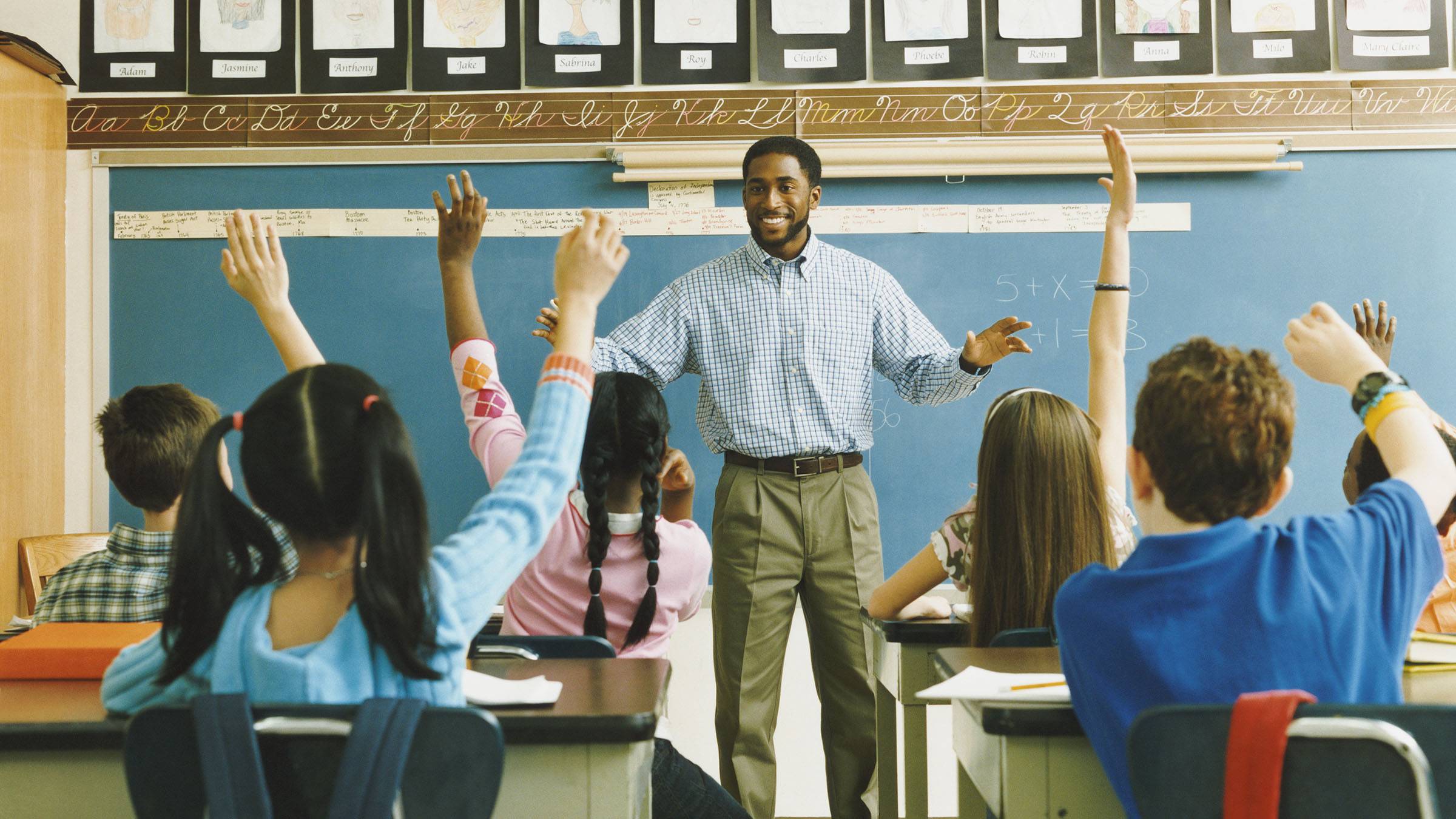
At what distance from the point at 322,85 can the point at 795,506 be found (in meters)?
2.08

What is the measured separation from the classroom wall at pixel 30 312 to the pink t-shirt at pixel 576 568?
2242 millimetres

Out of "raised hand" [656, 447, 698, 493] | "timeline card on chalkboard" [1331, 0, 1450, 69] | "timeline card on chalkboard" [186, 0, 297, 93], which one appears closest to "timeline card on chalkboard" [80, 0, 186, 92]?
"timeline card on chalkboard" [186, 0, 297, 93]

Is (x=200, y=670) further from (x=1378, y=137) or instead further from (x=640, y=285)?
(x=1378, y=137)

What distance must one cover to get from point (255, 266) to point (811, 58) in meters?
2.30

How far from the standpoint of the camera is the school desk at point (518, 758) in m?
1.16

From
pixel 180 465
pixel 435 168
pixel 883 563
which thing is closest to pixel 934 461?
pixel 883 563

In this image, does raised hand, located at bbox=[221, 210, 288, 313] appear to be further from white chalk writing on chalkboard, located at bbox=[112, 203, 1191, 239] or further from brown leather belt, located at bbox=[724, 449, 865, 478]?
white chalk writing on chalkboard, located at bbox=[112, 203, 1191, 239]

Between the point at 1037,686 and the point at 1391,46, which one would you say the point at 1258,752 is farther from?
the point at 1391,46

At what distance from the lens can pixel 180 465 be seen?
6.21 feet

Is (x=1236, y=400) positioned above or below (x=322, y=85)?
below

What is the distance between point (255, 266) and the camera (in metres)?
1.55

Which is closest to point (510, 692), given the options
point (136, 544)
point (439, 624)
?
point (439, 624)

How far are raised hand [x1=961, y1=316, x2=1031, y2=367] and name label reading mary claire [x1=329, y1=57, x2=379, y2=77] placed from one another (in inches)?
82.9

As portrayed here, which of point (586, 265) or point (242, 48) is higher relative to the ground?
point (242, 48)
